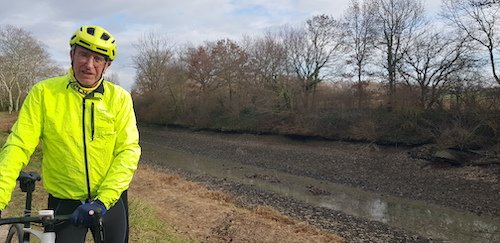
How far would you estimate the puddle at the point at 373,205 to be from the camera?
476 inches

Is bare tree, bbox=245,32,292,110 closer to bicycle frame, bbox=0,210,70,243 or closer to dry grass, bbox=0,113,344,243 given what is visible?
dry grass, bbox=0,113,344,243

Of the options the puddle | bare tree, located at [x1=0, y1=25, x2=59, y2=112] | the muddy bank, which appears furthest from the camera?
bare tree, located at [x1=0, y1=25, x2=59, y2=112]

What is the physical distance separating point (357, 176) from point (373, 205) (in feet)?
15.0

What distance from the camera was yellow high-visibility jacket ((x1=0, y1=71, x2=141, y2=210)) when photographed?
2.25 meters

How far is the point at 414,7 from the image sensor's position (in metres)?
26.0

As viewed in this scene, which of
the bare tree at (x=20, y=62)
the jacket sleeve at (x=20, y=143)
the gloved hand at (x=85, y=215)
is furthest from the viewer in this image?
the bare tree at (x=20, y=62)

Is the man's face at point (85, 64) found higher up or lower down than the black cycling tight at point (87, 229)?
higher up

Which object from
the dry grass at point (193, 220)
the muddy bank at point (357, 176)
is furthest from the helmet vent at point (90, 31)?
the muddy bank at point (357, 176)

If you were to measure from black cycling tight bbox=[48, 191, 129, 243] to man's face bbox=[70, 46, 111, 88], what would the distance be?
2.58 feet

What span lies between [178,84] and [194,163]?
1957cm

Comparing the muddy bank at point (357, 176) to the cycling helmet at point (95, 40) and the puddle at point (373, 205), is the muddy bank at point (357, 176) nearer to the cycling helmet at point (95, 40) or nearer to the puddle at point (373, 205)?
the puddle at point (373, 205)

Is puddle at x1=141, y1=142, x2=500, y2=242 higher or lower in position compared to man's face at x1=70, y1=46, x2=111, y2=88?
lower

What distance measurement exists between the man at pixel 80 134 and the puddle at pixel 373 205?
11285 millimetres

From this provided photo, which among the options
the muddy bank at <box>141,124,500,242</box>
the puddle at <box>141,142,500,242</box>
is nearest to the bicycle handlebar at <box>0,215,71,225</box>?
the muddy bank at <box>141,124,500,242</box>
